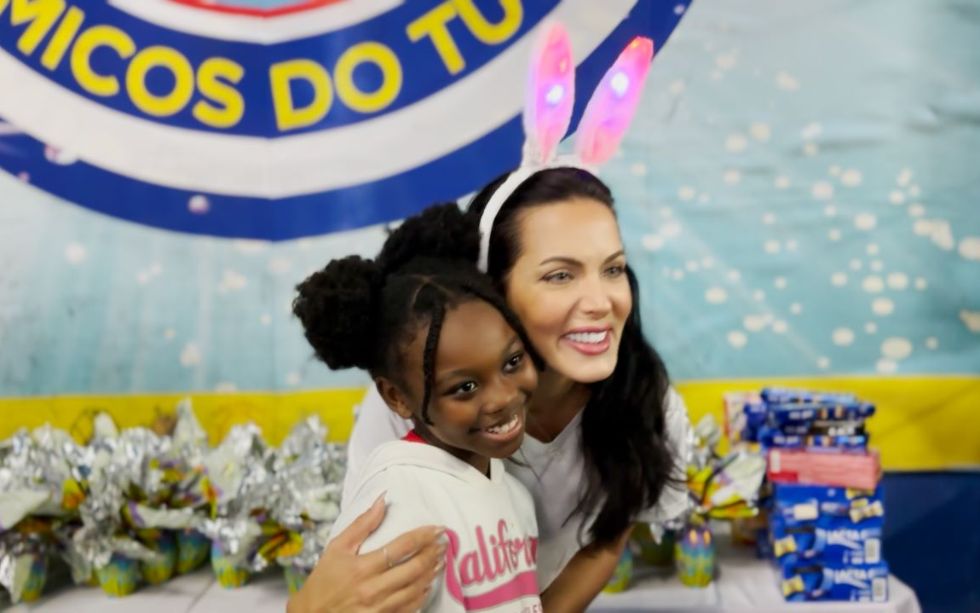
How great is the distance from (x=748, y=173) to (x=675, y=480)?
804 millimetres

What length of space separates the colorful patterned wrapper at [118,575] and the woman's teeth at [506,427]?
3.18 ft

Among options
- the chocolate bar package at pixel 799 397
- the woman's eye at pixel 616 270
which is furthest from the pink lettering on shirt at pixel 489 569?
the chocolate bar package at pixel 799 397

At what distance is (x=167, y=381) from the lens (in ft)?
6.70

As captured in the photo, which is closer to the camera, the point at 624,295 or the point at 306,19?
the point at 624,295

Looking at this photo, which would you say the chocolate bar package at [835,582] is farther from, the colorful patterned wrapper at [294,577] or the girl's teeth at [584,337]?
the colorful patterned wrapper at [294,577]

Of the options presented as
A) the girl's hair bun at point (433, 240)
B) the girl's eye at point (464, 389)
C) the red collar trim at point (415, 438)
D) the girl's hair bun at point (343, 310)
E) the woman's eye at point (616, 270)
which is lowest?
the red collar trim at point (415, 438)

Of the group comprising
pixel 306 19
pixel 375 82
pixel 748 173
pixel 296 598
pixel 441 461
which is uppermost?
pixel 306 19

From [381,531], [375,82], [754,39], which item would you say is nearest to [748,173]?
[754,39]

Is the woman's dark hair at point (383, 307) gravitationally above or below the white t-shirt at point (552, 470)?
above

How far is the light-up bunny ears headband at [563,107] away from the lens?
1206mm

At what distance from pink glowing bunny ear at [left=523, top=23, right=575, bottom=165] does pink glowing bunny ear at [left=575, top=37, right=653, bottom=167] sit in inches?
1.3

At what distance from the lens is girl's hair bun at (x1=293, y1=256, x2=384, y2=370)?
3.21ft

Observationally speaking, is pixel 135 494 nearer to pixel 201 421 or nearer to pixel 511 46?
pixel 201 421

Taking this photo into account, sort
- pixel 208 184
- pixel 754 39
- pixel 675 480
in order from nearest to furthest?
pixel 675 480 < pixel 754 39 < pixel 208 184
